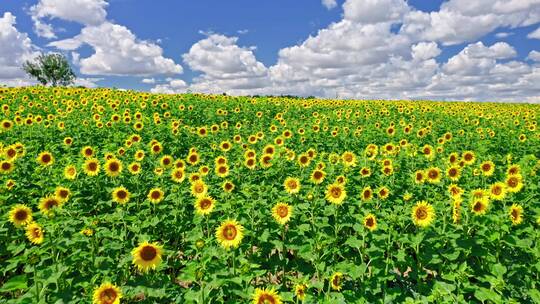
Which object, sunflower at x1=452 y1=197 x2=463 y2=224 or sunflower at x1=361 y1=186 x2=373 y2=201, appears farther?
sunflower at x1=361 y1=186 x2=373 y2=201

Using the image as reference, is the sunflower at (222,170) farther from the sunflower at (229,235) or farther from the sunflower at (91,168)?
the sunflower at (229,235)

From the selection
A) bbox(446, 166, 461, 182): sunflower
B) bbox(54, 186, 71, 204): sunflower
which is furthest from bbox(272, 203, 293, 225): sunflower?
bbox(446, 166, 461, 182): sunflower

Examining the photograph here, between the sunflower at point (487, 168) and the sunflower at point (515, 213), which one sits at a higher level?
the sunflower at point (487, 168)

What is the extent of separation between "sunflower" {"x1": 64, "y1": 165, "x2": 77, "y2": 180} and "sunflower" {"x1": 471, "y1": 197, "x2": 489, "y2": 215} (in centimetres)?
707

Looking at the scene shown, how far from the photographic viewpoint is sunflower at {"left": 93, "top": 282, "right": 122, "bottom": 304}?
4.17 metres

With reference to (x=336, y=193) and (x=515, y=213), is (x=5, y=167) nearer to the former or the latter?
(x=336, y=193)

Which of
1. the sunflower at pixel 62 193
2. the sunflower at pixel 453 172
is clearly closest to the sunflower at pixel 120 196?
the sunflower at pixel 62 193

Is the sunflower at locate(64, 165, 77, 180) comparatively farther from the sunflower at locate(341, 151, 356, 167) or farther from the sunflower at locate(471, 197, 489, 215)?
the sunflower at locate(471, 197, 489, 215)

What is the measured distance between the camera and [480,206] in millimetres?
5781

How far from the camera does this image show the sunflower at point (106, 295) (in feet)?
13.7

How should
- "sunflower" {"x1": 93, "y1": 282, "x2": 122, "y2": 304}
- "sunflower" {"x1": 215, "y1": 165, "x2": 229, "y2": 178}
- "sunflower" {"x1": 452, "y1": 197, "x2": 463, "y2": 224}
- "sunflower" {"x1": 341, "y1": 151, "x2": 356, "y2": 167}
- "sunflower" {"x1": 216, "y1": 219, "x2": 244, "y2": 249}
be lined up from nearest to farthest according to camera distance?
"sunflower" {"x1": 93, "y1": 282, "x2": 122, "y2": 304} → "sunflower" {"x1": 216, "y1": 219, "x2": 244, "y2": 249} → "sunflower" {"x1": 452, "y1": 197, "x2": 463, "y2": 224} → "sunflower" {"x1": 215, "y1": 165, "x2": 229, "y2": 178} → "sunflower" {"x1": 341, "y1": 151, "x2": 356, "y2": 167}

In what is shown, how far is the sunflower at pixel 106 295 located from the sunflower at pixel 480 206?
197 inches

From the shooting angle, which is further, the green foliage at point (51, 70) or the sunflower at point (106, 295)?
the green foliage at point (51, 70)

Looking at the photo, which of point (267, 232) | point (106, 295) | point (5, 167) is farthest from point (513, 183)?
point (5, 167)
